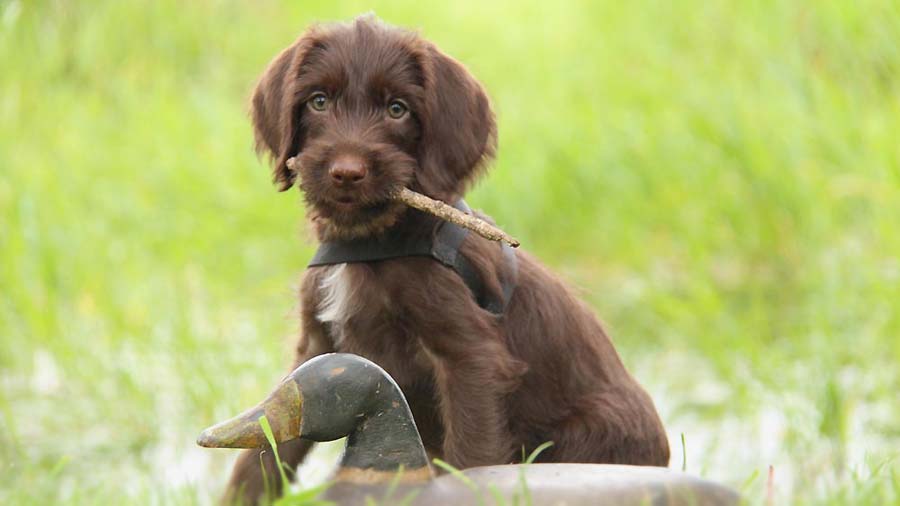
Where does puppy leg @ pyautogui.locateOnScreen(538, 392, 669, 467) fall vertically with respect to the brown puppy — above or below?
below

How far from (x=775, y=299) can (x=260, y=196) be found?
152 inches

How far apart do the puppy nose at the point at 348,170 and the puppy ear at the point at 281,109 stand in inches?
15.0

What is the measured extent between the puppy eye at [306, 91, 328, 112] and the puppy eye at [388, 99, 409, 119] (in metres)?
0.19

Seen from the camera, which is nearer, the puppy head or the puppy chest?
the puppy head

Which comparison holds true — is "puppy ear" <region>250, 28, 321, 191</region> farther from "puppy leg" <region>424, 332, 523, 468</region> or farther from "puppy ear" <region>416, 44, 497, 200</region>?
"puppy leg" <region>424, 332, 523, 468</region>

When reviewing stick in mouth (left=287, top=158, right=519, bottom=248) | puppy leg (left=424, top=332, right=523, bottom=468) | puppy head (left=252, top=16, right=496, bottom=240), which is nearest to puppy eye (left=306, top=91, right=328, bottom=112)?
puppy head (left=252, top=16, right=496, bottom=240)

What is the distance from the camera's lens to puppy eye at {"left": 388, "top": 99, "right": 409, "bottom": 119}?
3895 mm

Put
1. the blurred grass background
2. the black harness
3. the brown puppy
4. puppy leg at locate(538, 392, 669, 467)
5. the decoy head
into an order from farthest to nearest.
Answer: the blurred grass background → puppy leg at locate(538, 392, 669, 467) → the black harness → the brown puppy → the decoy head

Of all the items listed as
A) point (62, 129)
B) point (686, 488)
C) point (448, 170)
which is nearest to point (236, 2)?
point (62, 129)

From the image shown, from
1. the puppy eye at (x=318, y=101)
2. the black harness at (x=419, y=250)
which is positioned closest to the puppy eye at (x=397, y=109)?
the puppy eye at (x=318, y=101)

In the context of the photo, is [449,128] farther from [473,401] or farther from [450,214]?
[473,401]

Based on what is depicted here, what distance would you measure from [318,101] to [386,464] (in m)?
1.17

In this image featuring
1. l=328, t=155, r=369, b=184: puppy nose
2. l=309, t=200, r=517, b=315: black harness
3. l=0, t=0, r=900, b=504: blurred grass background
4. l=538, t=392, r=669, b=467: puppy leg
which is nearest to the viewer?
l=328, t=155, r=369, b=184: puppy nose

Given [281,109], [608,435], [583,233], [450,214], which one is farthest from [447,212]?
[583,233]
